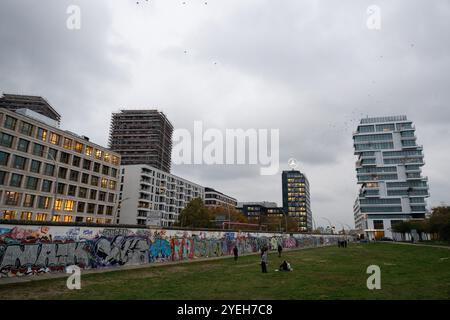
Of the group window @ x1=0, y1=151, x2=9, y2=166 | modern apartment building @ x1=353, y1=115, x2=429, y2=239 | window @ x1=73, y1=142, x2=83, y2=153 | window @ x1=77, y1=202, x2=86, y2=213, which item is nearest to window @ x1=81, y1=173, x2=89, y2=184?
window @ x1=77, y1=202, x2=86, y2=213

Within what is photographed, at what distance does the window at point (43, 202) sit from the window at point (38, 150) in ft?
27.9

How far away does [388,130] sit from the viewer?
114562 mm

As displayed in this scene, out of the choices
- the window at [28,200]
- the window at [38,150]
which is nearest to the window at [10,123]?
the window at [38,150]

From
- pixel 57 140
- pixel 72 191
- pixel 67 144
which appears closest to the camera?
pixel 57 140

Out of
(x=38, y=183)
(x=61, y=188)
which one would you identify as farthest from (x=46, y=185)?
(x=61, y=188)

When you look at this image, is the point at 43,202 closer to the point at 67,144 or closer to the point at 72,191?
the point at 72,191

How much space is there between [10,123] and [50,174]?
1239 centimetres

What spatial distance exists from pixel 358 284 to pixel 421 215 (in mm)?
115154

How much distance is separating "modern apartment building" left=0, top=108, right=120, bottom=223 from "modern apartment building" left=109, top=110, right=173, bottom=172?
224 ft

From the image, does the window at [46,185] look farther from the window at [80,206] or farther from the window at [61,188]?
the window at [80,206]

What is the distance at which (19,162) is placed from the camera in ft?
177

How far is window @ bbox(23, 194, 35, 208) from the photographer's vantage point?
54.6 metres

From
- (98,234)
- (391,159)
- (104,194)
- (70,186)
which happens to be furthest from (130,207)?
(391,159)
